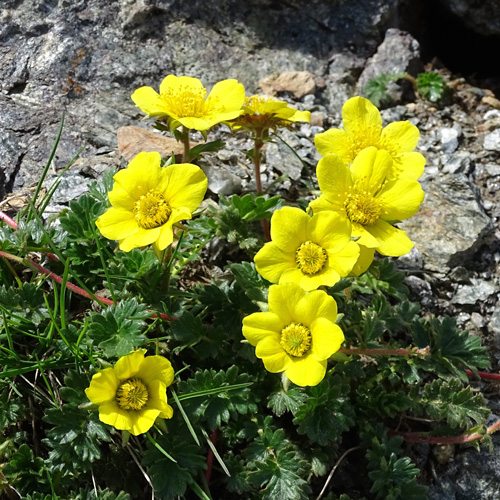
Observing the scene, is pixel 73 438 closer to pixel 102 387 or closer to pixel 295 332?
pixel 102 387

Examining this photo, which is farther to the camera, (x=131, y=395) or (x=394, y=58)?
(x=394, y=58)

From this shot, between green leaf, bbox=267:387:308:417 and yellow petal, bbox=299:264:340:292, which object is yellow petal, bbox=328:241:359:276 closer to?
yellow petal, bbox=299:264:340:292

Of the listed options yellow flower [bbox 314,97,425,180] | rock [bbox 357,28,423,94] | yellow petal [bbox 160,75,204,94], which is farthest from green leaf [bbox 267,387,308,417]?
rock [bbox 357,28,423,94]

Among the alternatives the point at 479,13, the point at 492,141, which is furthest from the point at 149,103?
the point at 479,13

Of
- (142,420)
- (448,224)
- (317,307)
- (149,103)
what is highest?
(149,103)

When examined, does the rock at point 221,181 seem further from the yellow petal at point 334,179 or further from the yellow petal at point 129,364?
the yellow petal at point 129,364

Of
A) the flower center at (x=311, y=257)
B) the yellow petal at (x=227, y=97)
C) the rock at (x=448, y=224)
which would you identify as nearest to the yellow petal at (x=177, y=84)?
the yellow petal at (x=227, y=97)
